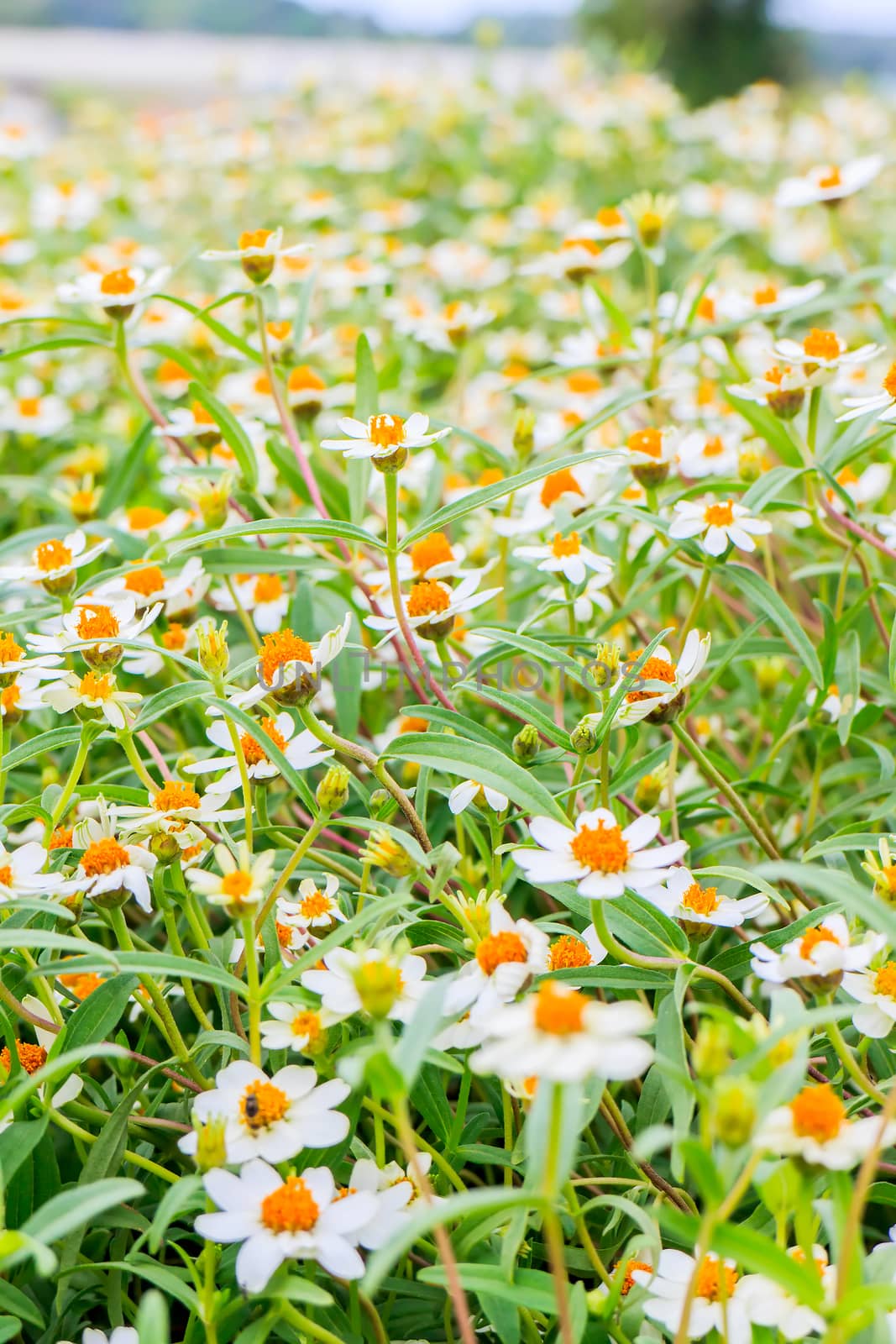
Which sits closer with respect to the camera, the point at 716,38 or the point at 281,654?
the point at 281,654

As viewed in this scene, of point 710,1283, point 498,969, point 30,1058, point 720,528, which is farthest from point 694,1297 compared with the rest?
point 720,528

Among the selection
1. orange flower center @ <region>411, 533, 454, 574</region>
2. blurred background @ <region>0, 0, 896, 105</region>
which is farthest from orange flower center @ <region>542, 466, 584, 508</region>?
blurred background @ <region>0, 0, 896, 105</region>

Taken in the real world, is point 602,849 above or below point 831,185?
below

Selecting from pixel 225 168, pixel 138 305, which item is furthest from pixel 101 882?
pixel 225 168

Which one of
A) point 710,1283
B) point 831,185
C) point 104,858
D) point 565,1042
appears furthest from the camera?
point 831,185

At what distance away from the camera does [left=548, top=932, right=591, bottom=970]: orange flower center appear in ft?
2.19

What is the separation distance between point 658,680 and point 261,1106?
33cm

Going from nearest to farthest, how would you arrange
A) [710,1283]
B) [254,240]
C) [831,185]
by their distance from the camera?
[710,1283] < [254,240] < [831,185]

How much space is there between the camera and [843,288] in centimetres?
126

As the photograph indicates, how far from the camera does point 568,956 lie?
67 centimetres

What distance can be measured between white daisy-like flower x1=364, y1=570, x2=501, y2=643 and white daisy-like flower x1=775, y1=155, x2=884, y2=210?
0.73m

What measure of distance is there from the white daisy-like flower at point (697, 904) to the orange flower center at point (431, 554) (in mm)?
309

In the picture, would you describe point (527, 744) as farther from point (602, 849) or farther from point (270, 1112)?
point (270, 1112)

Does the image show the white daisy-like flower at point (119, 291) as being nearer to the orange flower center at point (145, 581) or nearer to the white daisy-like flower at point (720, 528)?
the orange flower center at point (145, 581)
